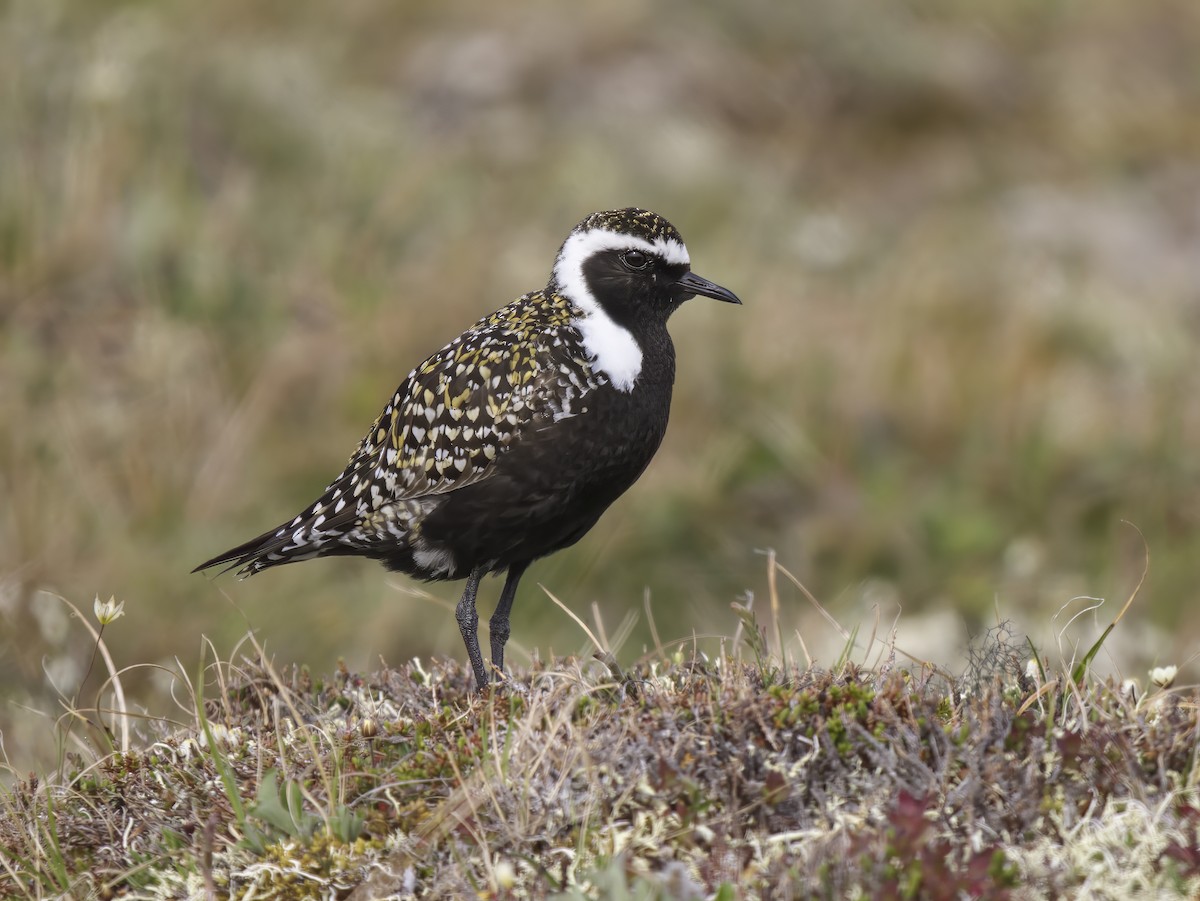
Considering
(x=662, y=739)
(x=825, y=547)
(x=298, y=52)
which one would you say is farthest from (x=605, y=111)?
(x=662, y=739)

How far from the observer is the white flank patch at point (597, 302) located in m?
4.85

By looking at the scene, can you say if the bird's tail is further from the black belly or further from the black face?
the black face

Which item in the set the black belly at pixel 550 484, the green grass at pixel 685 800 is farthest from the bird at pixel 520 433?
the green grass at pixel 685 800

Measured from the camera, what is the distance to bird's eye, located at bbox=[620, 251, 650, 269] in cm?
518

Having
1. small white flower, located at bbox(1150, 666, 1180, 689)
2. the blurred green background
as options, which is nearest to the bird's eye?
the blurred green background

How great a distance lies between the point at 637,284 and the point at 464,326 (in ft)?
17.3

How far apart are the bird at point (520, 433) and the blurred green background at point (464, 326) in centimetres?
100

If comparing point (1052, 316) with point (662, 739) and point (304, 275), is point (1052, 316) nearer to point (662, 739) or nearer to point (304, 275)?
point (304, 275)

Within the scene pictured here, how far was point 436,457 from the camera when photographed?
4.96 m

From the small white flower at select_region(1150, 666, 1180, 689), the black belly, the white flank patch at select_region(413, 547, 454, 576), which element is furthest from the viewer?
the white flank patch at select_region(413, 547, 454, 576)

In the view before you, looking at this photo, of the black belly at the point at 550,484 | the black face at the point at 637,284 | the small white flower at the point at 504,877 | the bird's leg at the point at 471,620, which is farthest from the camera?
the black face at the point at 637,284

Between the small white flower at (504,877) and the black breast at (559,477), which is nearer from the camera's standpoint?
the small white flower at (504,877)

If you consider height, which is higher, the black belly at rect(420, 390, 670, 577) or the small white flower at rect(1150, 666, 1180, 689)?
the black belly at rect(420, 390, 670, 577)

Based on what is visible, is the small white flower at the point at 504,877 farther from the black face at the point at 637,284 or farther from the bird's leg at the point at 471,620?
the black face at the point at 637,284
